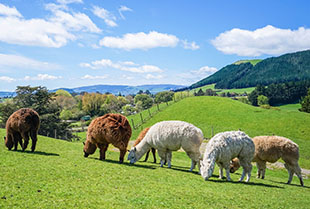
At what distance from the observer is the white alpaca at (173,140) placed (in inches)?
554

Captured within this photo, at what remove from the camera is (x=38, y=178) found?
901cm

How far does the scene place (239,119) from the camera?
169ft

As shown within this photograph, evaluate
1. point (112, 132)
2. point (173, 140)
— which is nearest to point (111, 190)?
point (112, 132)

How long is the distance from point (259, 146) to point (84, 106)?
9700 cm

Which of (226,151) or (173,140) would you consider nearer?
(226,151)

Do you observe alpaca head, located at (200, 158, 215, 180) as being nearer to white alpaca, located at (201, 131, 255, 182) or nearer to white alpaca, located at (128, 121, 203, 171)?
white alpaca, located at (201, 131, 255, 182)

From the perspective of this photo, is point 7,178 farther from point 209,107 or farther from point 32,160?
point 209,107

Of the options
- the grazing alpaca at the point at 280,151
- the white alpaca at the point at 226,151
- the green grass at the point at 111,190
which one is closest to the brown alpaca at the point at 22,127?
the green grass at the point at 111,190

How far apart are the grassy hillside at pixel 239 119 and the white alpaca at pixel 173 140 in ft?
77.0

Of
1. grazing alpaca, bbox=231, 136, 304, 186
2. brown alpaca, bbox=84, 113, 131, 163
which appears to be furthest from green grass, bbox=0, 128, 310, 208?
grazing alpaca, bbox=231, 136, 304, 186

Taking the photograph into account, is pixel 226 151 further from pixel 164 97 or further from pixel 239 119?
pixel 164 97

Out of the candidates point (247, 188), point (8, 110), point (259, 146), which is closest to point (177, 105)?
point (8, 110)

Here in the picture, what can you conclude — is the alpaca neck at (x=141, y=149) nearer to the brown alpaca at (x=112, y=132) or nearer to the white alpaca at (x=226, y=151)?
the brown alpaca at (x=112, y=132)

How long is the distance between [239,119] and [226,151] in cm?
4149
